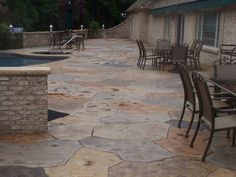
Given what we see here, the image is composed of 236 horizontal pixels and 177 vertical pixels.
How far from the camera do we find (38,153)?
192 inches

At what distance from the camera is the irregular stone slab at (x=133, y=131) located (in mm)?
5641

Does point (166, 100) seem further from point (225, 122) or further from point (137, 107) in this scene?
point (225, 122)

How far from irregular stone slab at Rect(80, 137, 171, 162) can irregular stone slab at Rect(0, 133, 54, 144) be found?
54 centimetres

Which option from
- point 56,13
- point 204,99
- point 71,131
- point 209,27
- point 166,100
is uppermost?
point 56,13

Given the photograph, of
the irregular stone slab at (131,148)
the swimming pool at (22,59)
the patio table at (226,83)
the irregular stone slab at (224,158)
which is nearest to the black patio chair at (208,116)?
the irregular stone slab at (224,158)

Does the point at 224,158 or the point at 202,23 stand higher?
the point at 202,23

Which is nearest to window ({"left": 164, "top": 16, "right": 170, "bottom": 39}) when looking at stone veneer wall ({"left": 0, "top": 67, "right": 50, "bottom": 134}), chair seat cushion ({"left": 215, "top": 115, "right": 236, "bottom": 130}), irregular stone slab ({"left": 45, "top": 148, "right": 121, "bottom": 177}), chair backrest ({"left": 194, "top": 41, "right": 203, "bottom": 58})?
chair backrest ({"left": 194, "top": 41, "right": 203, "bottom": 58})

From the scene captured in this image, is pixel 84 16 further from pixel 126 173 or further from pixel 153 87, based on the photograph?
pixel 126 173

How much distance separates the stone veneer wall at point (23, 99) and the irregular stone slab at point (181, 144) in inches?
66.5

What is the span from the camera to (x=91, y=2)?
4188 centimetres

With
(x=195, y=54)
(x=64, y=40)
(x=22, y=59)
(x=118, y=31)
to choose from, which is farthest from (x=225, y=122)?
(x=118, y=31)

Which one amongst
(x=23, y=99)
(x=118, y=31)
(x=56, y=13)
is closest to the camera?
(x=23, y=99)

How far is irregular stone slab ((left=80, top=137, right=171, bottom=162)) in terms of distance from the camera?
15.9ft

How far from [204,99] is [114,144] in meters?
1.31
